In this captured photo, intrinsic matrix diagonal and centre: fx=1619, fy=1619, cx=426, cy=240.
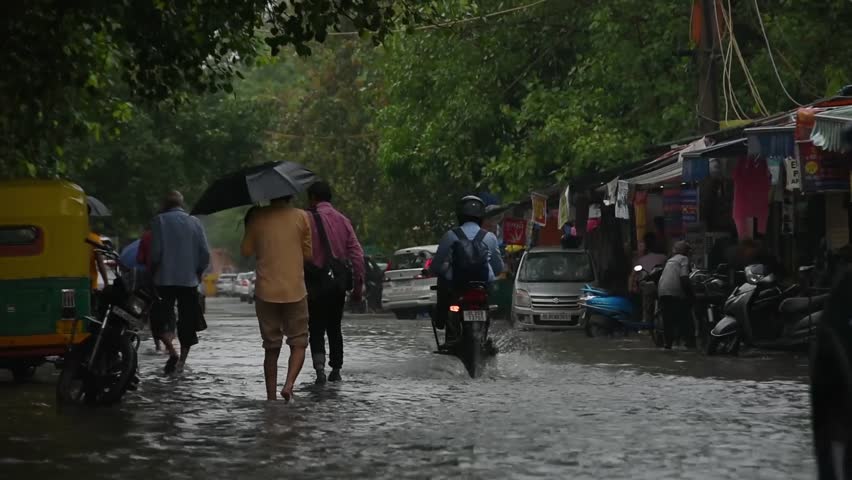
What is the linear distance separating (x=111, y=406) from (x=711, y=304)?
9.82 m

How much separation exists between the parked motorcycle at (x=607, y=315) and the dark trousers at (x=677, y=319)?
11.9 feet

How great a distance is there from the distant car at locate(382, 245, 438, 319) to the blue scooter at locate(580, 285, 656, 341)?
11.0 metres

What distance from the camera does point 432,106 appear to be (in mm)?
38250

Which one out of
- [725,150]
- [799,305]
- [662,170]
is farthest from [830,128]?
[662,170]

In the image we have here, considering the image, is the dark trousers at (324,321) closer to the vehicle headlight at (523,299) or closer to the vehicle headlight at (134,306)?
the vehicle headlight at (134,306)

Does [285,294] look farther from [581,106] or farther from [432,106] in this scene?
[432,106]

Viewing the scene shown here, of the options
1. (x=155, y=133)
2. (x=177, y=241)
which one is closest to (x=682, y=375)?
(x=177, y=241)

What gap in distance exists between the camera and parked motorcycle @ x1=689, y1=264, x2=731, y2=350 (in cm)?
2019

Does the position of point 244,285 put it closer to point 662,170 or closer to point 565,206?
point 565,206

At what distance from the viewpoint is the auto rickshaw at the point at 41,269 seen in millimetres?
15203

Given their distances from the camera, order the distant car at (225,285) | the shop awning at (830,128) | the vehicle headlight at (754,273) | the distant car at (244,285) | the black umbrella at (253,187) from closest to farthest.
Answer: the black umbrella at (253,187) → the shop awning at (830,128) → the vehicle headlight at (754,273) → the distant car at (244,285) → the distant car at (225,285)

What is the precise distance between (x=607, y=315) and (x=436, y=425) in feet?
49.0

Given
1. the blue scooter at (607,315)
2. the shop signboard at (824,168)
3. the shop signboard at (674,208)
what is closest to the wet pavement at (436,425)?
the shop signboard at (824,168)

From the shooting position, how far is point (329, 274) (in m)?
14.5
